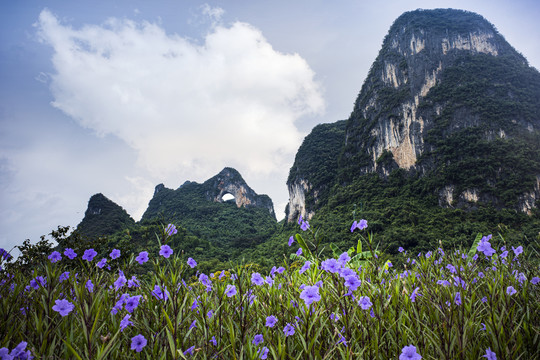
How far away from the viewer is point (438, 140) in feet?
133

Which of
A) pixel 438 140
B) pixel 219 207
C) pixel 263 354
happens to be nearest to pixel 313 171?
pixel 438 140

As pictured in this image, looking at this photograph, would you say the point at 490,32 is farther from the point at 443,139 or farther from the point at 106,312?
the point at 106,312

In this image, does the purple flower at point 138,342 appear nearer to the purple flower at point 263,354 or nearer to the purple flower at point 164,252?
the purple flower at point 164,252

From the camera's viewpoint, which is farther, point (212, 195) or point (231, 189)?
point (212, 195)

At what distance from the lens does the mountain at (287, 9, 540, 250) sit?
32.2m

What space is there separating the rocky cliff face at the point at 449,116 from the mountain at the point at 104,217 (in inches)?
1484

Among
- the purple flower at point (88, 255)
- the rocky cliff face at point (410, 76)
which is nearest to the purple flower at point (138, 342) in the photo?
the purple flower at point (88, 255)

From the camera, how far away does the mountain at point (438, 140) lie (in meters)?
32.2

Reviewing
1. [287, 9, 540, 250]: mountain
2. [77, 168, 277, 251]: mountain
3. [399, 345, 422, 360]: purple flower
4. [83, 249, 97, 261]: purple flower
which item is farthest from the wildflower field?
[77, 168, 277, 251]: mountain

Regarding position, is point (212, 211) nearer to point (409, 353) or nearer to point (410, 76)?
point (410, 76)

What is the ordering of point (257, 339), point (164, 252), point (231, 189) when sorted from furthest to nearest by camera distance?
1. point (231, 189)
2. point (164, 252)
3. point (257, 339)

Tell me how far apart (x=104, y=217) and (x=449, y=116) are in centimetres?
7108

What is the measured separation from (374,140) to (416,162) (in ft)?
31.1

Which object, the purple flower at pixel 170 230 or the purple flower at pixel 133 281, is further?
the purple flower at pixel 133 281
